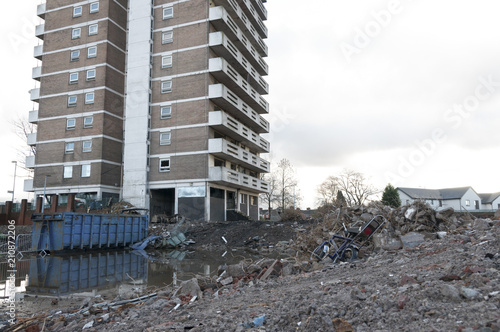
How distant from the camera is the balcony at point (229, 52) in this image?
32.4m

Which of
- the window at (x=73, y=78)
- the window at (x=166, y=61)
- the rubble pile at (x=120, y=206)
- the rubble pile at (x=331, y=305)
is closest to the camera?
the rubble pile at (x=331, y=305)

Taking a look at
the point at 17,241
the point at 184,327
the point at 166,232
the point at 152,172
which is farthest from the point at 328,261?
the point at 152,172

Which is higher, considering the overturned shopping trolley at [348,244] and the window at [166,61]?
the window at [166,61]

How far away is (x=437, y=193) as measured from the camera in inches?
3024

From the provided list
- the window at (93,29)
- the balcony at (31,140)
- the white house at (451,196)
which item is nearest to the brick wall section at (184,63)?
the window at (93,29)

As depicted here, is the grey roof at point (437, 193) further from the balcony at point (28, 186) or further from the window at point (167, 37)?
the balcony at point (28, 186)

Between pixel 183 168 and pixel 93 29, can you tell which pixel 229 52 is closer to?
pixel 183 168

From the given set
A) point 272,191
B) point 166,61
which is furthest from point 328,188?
point 166,61

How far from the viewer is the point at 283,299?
18.1ft

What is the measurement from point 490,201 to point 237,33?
6845 centimetres

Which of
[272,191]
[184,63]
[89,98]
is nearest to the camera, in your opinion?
[184,63]

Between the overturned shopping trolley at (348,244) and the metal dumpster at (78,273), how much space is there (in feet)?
Answer: 18.3

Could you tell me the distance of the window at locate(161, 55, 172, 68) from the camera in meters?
33.9

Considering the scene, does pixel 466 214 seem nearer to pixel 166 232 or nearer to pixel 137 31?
pixel 166 232
